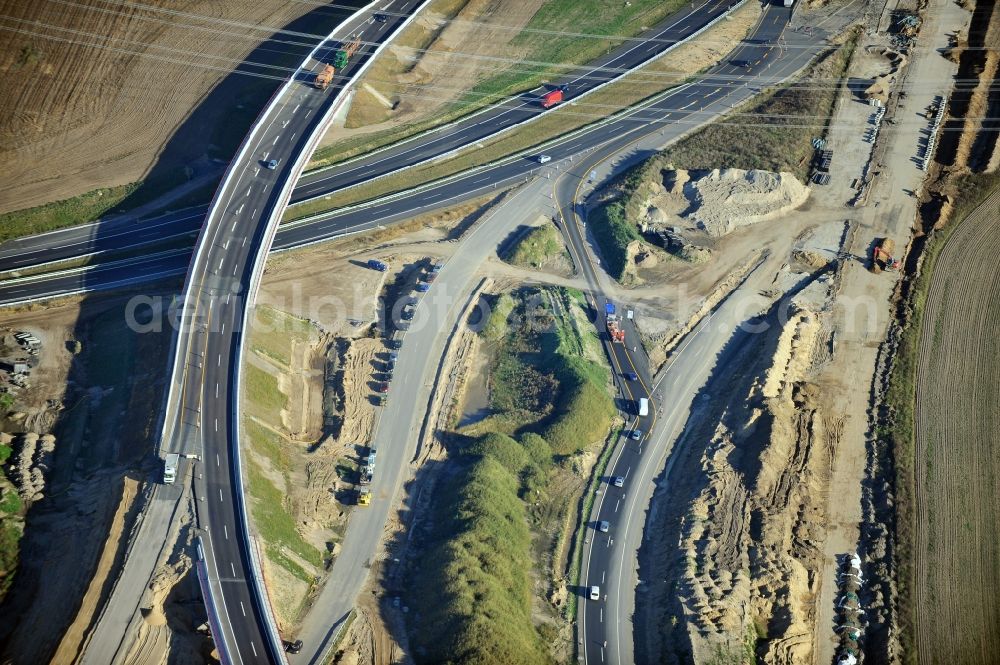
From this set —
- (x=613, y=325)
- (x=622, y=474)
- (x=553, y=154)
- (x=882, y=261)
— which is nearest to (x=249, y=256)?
(x=613, y=325)

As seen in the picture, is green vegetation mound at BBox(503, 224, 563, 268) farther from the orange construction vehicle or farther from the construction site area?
the orange construction vehicle

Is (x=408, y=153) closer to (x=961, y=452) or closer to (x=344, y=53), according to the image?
(x=344, y=53)

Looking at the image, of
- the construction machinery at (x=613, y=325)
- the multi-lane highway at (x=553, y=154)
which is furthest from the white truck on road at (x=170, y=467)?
the construction machinery at (x=613, y=325)

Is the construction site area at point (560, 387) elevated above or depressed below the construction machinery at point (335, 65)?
below

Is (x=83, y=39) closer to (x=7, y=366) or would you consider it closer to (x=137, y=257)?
(x=137, y=257)

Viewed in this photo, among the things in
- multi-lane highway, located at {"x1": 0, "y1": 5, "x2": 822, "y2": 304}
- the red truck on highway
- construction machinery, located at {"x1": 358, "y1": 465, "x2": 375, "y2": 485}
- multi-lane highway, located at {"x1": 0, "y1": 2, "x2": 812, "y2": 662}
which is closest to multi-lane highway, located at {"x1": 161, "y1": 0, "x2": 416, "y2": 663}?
multi-lane highway, located at {"x1": 0, "y1": 2, "x2": 812, "y2": 662}

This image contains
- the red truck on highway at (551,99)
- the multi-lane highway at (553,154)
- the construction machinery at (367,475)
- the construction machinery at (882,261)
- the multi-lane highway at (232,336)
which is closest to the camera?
the multi-lane highway at (232,336)

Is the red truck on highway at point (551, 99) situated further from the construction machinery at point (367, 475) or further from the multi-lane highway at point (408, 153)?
the construction machinery at point (367, 475)
